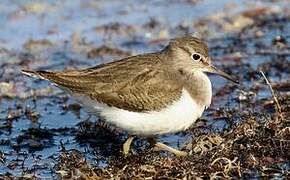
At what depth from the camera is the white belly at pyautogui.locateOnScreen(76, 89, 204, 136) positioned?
257 inches

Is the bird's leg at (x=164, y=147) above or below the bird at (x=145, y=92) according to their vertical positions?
below

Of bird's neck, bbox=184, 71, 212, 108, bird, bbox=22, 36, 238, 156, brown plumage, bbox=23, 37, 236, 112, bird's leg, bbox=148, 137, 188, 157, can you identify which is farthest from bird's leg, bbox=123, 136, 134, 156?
bird's neck, bbox=184, 71, 212, 108

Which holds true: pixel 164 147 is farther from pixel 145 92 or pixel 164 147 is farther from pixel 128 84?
pixel 128 84

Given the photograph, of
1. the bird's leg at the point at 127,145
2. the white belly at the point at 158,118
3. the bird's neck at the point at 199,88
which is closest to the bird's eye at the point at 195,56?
the bird's neck at the point at 199,88

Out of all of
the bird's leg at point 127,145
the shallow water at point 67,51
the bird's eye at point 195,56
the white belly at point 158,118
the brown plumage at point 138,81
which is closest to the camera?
the white belly at point 158,118

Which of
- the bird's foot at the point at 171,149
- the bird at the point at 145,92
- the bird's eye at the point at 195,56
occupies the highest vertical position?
the bird's eye at the point at 195,56

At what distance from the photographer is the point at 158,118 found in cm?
655

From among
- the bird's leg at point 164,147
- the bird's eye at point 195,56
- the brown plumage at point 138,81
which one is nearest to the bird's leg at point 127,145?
the bird's leg at point 164,147

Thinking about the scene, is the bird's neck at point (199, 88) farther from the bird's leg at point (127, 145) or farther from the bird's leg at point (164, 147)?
the bird's leg at point (127, 145)

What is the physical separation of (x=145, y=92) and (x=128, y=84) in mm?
170

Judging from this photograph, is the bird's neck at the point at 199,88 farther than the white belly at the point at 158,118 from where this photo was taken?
Yes

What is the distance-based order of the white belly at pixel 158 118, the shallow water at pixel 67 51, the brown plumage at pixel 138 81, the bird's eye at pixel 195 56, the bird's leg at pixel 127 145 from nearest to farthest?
the white belly at pixel 158 118 → the brown plumage at pixel 138 81 → the bird's leg at pixel 127 145 → the bird's eye at pixel 195 56 → the shallow water at pixel 67 51

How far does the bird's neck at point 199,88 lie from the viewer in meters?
6.73

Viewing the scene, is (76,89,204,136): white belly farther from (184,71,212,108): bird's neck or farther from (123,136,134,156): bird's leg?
(123,136,134,156): bird's leg
